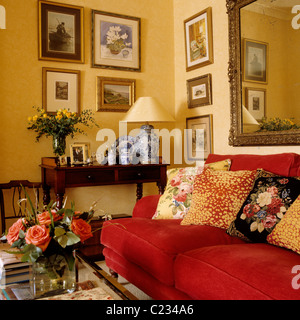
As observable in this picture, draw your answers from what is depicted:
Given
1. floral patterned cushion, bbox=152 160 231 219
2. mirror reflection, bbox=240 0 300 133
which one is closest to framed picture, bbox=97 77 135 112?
mirror reflection, bbox=240 0 300 133

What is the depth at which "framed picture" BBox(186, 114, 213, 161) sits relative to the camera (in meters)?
3.44

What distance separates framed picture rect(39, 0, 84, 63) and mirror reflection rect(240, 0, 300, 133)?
156cm

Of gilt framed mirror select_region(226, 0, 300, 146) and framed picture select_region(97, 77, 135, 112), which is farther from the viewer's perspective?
framed picture select_region(97, 77, 135, 112)

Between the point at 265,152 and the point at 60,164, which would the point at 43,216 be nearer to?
the point at 60,164

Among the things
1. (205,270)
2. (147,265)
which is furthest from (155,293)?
(205,270)

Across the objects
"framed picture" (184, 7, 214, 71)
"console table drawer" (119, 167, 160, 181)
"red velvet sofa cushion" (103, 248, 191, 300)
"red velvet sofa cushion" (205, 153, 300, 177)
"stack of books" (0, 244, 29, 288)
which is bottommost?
"red velvet sofa cushion" (103, 248, 191, 300)

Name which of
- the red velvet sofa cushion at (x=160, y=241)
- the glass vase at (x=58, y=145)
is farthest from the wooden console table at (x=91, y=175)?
the red velvet sofa cushion at (x=160, y=241)

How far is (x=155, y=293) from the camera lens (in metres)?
1.88

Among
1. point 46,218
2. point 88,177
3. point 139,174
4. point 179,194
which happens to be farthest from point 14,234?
point 139,174

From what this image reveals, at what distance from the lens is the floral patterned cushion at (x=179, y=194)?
2.37 metres

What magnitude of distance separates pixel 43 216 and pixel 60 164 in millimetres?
1709

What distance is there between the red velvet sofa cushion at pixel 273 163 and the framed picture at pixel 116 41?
1780mm

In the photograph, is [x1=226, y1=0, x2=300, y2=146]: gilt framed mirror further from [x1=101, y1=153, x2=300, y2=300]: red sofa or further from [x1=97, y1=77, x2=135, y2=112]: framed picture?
[x1=97, y1=77, x2=135, y2=112]: framed picture

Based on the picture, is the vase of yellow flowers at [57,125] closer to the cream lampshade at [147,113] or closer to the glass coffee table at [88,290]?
the cream lampshade at [147,113]
